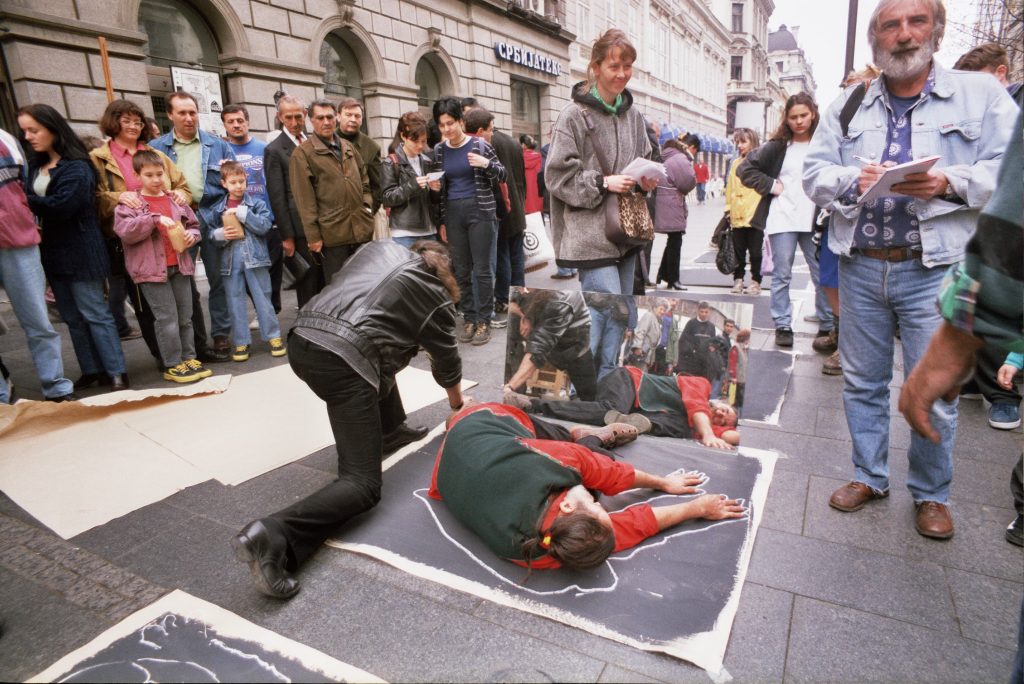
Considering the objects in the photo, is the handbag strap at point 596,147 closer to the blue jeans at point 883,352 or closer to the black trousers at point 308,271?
the blue jeans at point 883,352

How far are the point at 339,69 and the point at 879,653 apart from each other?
1240 centimetres

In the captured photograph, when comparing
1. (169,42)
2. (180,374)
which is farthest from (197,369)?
(169,42)

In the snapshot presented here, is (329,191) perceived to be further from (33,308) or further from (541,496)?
(541,496)

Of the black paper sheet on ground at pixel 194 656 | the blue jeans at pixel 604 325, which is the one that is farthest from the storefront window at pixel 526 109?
the black paper sheet on ground at pixel 194 656

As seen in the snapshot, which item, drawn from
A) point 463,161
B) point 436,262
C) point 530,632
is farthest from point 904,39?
point 463,161

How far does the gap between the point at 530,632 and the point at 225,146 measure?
16.0ft

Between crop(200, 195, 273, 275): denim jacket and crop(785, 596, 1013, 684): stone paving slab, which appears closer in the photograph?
crop(785, 596, 1013, 684): stone paving slab

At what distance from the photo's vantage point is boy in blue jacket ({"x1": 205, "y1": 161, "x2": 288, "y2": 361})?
4.88m

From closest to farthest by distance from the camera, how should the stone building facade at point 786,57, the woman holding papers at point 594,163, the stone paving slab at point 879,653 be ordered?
the stone paving slab at point 879,653 → the woman holding papers at point 594,163 → the stone building facade at point 786,57

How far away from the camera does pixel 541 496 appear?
217 cm

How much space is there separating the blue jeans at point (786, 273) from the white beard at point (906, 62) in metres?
2.72

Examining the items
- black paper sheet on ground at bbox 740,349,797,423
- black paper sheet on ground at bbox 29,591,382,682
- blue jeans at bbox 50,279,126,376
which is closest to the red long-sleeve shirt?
black paper sheet on ground at bbox 29,591,382,682

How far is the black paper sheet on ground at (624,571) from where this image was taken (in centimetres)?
200

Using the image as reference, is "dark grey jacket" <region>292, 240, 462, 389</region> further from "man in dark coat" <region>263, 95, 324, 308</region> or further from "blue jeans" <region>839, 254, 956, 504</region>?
"man in dark coat" <region>263, 95, 324, 308</region>
